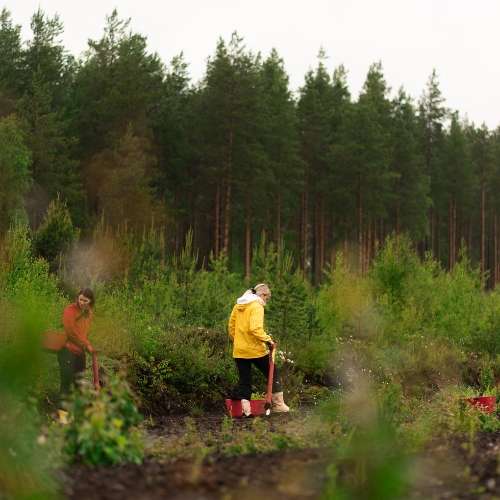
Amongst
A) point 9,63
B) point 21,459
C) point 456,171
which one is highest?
point 9,63

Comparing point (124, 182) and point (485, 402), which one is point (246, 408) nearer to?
point (485, 402)

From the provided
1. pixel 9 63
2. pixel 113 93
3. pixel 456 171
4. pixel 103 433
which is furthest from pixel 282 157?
pixel 103 433

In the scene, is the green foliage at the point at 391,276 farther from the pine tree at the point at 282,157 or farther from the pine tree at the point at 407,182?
the pine tree at the point at 407,182

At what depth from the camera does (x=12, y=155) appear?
35406 millimetres

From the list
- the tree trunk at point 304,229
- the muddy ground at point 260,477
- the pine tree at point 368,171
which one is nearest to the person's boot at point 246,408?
the muddy ground at point 260,477

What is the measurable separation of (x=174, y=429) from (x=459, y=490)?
19.5 feet

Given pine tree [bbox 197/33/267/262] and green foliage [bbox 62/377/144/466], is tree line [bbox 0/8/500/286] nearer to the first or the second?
pine tree [bbox 197/33/267/262]

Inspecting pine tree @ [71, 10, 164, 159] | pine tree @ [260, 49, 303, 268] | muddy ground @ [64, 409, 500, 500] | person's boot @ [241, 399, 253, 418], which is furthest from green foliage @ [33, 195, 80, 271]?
pine tree @ [260, 49, 303, 268]

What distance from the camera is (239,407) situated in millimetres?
11273

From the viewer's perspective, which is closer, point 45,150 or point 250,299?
point 250,299

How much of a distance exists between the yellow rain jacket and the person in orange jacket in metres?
2.53

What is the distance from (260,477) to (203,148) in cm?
3819

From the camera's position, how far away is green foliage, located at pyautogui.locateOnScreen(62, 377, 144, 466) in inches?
208

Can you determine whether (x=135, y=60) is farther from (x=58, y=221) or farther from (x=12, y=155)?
(x=58, y=221)
